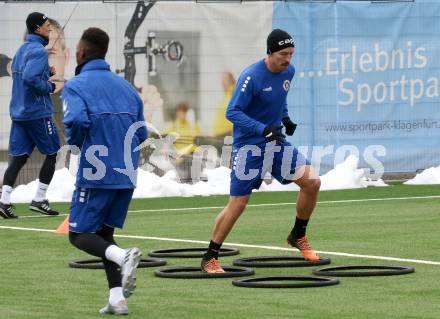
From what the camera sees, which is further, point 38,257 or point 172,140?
point 172,140

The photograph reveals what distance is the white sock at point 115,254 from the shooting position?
351 inches

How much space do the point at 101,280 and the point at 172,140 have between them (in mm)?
10233

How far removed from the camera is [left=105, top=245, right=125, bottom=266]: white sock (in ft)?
29.2

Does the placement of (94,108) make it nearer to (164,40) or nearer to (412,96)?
(164,40)

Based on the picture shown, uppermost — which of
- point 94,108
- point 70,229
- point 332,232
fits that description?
point 94,108

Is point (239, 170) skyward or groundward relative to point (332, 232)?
skyward

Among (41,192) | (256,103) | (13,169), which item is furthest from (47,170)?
(256,103)

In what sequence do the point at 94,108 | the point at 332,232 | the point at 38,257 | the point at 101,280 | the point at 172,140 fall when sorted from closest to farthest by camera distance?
the point at 94,108 < the point at 101,280 < the point at 38,257 < the point at 332,232 < the point at 172,140

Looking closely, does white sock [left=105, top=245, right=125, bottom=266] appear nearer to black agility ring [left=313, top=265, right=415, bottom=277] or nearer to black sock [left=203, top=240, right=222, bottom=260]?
black sock [left=203, top=240, right=222, bottom=260]

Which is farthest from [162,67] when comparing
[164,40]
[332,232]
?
[332,232]

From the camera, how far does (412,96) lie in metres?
22.2

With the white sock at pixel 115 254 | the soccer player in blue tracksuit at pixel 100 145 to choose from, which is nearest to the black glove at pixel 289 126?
the soccer player in blue tracksuit at pixel 100 145

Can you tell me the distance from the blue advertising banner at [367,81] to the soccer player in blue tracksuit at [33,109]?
6022 millimetres

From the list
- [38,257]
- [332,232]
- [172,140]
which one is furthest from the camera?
[172,140]
